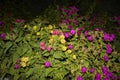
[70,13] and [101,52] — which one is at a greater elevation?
[70,13]

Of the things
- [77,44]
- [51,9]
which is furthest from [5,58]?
[51,9]

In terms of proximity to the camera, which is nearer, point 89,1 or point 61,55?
point 61,55

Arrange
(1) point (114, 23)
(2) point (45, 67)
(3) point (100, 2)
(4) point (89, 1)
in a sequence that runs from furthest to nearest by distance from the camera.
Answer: (3) point (100, 2), (4) point (89, 1), (1) point (114, 23), (2) point (45, 67)

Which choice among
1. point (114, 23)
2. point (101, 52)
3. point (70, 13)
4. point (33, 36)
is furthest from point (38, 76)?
point (114, 23)

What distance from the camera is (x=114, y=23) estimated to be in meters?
3.95

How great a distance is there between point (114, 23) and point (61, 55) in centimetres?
184

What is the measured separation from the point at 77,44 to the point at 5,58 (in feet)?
3.75

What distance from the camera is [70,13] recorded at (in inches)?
144

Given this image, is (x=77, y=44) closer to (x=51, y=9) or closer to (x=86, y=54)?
(x=86, y=54)

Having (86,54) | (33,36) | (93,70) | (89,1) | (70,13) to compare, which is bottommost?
(93,70)

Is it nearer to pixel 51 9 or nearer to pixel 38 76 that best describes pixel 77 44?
pixel 38 76

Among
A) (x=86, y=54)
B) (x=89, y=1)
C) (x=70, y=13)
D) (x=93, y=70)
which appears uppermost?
(x=89, y=1)

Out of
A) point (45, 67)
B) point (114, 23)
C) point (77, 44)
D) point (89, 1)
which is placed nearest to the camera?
point (45, 67)

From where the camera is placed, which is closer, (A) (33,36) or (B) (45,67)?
(B) (45,67)
